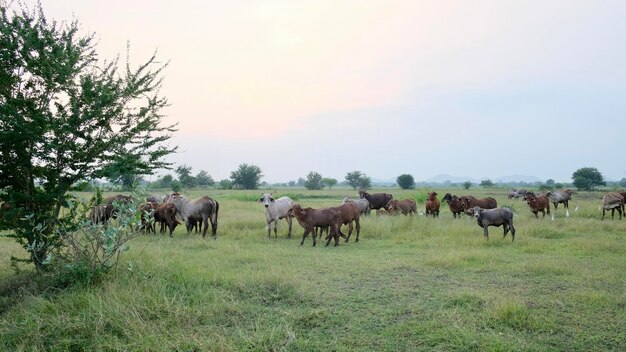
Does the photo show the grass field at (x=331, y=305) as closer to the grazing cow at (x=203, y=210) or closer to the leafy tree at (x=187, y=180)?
the grazing cow at (x=203, y=210)

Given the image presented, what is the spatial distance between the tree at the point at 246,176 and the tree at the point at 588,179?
52798mm

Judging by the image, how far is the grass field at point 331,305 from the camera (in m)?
5.55

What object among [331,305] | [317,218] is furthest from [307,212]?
[331,305]

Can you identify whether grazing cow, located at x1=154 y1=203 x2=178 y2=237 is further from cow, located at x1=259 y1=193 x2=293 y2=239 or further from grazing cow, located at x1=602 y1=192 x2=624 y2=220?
grazing cow, located at x1=602 y1=192 x2=624 y2=220

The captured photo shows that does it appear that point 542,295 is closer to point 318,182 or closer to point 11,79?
point 11,79

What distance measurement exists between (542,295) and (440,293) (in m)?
1.74

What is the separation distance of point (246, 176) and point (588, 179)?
5588 centimetres

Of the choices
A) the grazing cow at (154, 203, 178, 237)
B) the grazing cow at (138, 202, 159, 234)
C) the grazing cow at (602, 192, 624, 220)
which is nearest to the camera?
the grazing cow at (138, 202, 159, 234)

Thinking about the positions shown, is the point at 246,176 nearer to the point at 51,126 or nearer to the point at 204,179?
the point at 204,179

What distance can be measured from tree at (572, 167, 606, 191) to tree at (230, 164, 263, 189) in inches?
2079

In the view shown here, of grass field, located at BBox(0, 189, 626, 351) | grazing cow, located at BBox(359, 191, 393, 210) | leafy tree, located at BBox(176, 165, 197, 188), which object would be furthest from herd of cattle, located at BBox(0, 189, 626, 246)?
leafy tree, located at BBox(176, 165, 197, 188)

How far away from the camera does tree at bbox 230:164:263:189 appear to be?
78.6m

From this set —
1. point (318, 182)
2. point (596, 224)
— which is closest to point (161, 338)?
point (596, 224)

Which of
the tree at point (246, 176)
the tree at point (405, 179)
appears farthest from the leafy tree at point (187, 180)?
the tree at point (405, 179)
